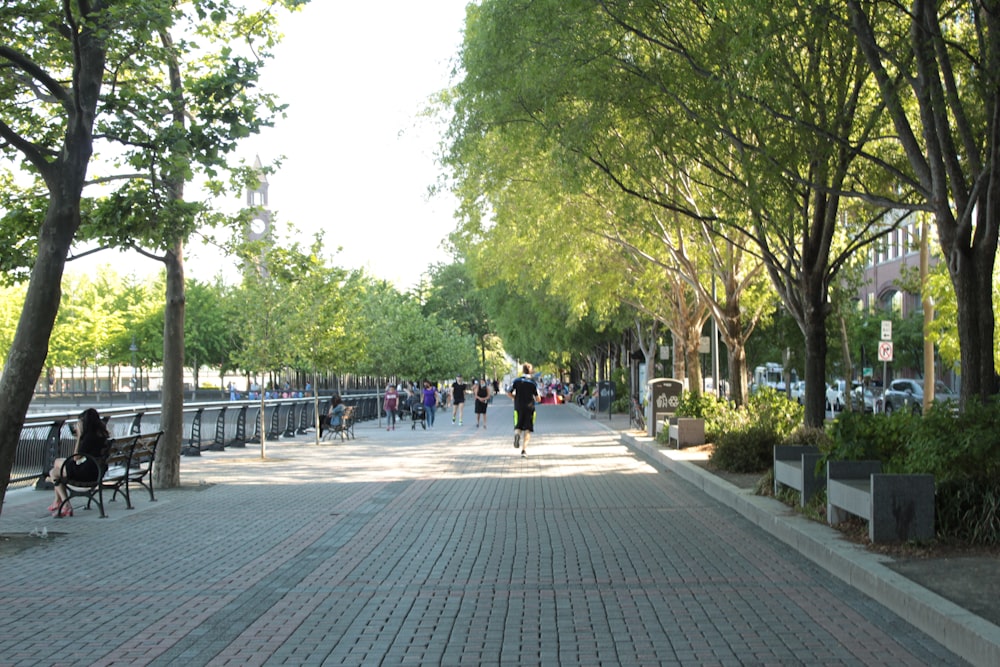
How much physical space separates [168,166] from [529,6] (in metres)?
5.32

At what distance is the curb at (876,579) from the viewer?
20.1 feet

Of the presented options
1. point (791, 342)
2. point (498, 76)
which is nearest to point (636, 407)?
point (791, 342)

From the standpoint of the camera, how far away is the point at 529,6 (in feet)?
47.8

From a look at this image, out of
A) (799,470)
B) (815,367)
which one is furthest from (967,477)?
(815,367)

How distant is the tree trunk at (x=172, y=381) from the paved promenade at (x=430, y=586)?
0.73 meters

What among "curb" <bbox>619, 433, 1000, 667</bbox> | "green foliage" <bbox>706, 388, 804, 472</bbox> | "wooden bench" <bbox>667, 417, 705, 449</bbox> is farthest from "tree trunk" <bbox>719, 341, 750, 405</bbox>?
"curb" <bbox>619, 433, 1000, 667</bbox>

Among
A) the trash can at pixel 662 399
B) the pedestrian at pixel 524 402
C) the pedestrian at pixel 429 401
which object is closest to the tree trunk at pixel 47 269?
the pedestrian at pixel 524 402

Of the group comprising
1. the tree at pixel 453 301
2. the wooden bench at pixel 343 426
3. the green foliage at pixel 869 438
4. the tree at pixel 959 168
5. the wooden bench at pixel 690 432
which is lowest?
the wooden bench at pixel 343 426

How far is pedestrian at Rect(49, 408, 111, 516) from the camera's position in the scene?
13188 mm

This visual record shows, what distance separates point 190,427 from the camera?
2545 cm

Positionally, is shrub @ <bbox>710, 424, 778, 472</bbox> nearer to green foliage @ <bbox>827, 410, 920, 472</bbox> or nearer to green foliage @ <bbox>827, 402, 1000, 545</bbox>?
green foliage @ <bbox>827, 410, 920, 472</bbox>

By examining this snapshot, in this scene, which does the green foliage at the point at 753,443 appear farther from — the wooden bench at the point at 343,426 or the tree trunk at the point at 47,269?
the wooden bench at the point at 343,426

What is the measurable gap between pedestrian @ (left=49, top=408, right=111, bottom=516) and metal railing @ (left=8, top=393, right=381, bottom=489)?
127cm

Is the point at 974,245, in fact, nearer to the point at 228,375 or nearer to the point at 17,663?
the point at 17,663
